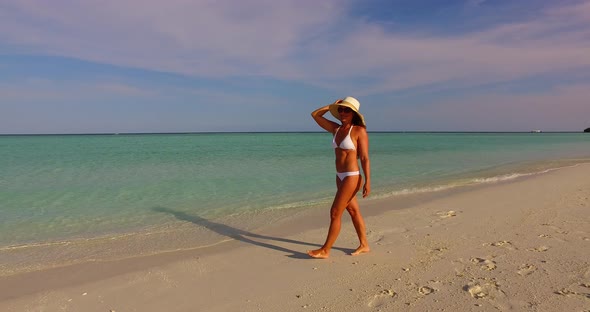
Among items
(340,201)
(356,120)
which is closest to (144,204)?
(340,201)

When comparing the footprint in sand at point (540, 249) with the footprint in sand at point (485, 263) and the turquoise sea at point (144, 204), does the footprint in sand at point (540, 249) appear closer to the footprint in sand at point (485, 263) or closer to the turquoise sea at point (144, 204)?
the footprint in sand at point (485, 263)

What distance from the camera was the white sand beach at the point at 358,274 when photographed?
3.32 metres

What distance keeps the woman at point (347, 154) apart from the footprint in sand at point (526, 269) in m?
1.73

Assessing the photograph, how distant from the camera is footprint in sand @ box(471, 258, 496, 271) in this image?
396cm

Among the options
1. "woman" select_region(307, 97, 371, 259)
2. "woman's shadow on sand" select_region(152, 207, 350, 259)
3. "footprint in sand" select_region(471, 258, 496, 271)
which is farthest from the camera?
"woman's shadow on sand" select_region(152, 207, 350, 259)

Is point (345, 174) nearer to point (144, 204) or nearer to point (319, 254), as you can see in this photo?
point (319, 254)

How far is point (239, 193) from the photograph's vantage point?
32.3 ft

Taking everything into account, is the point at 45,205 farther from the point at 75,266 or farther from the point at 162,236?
the point at 75,266

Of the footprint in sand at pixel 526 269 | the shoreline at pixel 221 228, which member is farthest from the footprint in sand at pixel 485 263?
the shoreline at pixel 221 228

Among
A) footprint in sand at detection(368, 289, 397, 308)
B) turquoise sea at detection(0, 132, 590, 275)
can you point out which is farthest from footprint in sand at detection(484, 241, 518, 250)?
turquoise sea at detection(0, 132, 590, 275)

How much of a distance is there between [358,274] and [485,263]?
4.78 ft

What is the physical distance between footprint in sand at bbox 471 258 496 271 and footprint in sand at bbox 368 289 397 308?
123cm

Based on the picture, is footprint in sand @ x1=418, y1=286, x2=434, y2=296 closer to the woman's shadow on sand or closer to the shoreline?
the woman's shadow on sand

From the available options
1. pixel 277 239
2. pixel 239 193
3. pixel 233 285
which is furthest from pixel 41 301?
pixel 239 193
